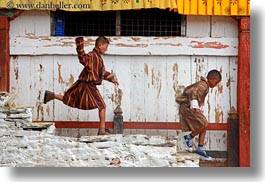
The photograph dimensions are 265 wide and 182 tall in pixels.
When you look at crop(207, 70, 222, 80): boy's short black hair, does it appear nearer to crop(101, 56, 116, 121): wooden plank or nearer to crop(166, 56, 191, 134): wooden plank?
crop(166, 56, 191, 134): wooden plank

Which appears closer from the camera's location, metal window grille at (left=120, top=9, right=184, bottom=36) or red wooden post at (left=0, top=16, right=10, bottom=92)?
red wooden post at (left=0, top=16, right=10, bottom=92)

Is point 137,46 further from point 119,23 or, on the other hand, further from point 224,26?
point 224,26

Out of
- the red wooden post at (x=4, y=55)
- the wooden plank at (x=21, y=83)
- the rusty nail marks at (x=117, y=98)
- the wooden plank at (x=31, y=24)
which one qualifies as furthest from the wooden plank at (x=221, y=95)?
the red wooden post at (x=4, y=55)

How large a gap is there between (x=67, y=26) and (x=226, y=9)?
1.75 m

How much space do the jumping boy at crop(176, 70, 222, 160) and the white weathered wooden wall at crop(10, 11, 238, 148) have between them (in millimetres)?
61

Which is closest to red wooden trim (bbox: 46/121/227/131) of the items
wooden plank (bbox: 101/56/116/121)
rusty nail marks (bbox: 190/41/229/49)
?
wooden plank (bbox: 101/56/116/121)

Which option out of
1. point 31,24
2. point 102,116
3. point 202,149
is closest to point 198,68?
point 202,149

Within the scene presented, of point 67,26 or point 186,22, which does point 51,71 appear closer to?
point 67,26

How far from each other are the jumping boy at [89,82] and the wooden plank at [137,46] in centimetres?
7

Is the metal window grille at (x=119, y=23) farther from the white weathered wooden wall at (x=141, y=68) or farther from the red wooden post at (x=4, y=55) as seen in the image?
the red wooden post at (x=4, y=55)

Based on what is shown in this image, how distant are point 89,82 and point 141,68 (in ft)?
1.94

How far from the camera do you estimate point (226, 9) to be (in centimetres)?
571

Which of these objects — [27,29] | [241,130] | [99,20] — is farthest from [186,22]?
[27,29]

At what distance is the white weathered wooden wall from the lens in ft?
19.0
